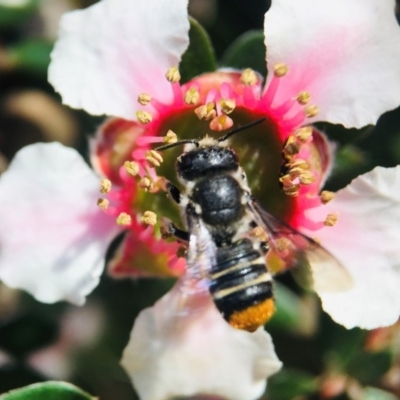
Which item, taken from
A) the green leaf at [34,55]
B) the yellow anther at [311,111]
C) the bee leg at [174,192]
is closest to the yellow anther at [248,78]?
the yellow anther at [311,111]

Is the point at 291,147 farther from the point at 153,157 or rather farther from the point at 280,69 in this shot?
the point at 153,157

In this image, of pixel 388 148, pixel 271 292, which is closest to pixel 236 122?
pixel 271 292

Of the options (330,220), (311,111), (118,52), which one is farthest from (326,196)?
(118,52)

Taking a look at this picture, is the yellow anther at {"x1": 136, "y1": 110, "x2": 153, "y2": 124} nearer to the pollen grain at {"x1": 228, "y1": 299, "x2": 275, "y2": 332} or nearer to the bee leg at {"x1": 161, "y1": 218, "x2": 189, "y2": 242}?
the bee leg at {"x1": 161, "y1": 218, "x2": 189, "y2": 242}

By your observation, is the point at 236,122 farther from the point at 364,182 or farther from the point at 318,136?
the point at 364,182

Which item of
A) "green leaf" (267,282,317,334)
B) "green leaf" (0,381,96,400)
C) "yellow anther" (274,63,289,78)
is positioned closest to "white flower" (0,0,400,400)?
"yellow anther" (274,63,289,78)

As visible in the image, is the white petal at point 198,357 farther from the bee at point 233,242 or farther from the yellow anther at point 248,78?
the yellow anther at point 248,78

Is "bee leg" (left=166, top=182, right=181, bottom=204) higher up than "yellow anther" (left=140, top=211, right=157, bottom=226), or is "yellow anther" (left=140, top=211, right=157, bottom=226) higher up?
"bee leg" (left=166, top=182, right=181, bottom=204)
